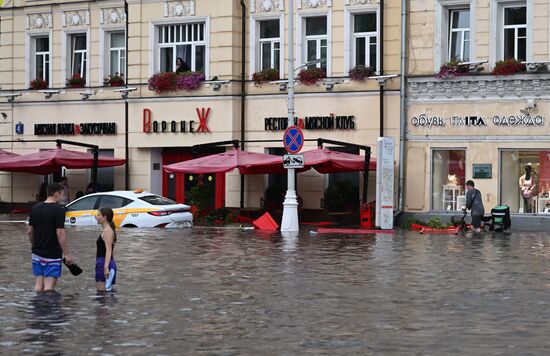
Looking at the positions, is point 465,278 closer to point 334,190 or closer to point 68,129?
point 334,190

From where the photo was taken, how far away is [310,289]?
Answer: 55.2 feet

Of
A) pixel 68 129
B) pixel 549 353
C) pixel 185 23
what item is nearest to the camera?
pixel 549 353

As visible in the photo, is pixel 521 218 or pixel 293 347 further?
pixel 521 218

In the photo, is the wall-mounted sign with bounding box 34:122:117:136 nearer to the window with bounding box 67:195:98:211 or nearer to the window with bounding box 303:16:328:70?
the window with bounding box 67:195:98:211

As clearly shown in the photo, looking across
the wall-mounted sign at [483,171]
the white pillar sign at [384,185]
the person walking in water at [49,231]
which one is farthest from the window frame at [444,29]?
the person walking in water at [49,231]

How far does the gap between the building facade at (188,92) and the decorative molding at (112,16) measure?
0.04 metres

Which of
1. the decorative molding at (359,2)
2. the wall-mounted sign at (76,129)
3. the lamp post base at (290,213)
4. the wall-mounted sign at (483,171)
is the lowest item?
the lamp post base at (290,213)

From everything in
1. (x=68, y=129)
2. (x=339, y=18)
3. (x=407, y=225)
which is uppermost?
(x=339, y=18)

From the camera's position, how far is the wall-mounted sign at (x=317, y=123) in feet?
118

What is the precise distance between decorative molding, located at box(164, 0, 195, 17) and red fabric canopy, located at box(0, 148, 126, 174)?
5456 mm

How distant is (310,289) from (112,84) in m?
25.1

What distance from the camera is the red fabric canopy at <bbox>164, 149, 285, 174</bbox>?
3434 centimetres

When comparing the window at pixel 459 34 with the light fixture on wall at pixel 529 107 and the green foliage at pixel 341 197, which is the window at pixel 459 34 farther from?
the green foliage at pixel 341 197

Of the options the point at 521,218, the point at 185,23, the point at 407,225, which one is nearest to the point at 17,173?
the point at 185,23
